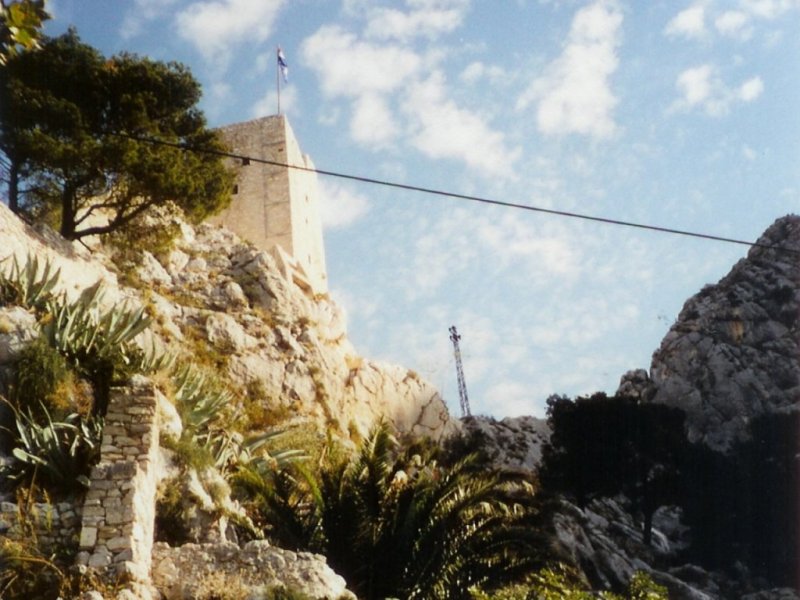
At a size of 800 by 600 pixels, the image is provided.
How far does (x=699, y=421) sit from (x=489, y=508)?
27578mm

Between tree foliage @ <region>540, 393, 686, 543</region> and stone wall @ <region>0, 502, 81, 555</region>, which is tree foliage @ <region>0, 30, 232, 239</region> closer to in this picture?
stone wall @ <region>0, 502, 81, 555</region>

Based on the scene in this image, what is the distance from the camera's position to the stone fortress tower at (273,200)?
105 ft

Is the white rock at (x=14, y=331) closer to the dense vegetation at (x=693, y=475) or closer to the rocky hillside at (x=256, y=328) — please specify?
the rocky hillside at (x=256, y=328)

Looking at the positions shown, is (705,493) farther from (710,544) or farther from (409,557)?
(409,557)

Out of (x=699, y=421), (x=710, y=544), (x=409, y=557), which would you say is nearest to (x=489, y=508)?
(x=409, y=557)

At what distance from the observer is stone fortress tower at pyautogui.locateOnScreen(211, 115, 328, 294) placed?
31906 mm

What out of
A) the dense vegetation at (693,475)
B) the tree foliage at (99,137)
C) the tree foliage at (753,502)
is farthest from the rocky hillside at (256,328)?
the tree foliage at (753,502)

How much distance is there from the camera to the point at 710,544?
3169 cm

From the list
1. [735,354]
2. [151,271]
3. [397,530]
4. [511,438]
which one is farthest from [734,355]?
[397,530]

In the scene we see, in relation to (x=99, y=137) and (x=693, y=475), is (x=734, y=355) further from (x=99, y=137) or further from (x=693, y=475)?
(x=99, y=137)

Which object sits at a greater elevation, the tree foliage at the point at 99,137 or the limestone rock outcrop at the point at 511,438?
the tree foliage at the point at 99,137

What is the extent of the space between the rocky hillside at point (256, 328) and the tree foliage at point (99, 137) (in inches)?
52.3

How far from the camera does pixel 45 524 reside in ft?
30.9

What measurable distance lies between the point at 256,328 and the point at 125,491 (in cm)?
1379
